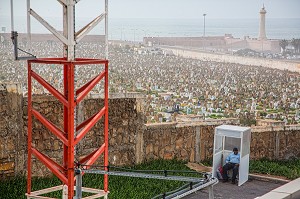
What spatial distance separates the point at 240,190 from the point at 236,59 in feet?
200

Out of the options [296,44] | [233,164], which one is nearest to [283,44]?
[296,44]

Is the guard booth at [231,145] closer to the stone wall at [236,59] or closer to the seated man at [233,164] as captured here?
the seated man at [233,164]

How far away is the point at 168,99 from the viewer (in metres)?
29.6

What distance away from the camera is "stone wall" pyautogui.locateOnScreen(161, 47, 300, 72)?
56209 mm

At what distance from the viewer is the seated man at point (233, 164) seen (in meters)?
10.3

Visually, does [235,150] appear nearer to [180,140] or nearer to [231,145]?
[231,145]

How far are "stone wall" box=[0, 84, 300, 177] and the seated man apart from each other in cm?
132

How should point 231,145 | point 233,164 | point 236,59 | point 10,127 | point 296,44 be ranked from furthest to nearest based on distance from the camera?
point 296,44
point 236,59
point 231,145
point 233,164
point 10,127

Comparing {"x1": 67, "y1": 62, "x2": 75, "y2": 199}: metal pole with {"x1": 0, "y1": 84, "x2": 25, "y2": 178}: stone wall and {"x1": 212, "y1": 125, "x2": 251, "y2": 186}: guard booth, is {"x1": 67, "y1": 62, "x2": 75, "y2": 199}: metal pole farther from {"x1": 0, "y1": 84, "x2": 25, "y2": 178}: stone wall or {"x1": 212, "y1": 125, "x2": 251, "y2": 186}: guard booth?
{"x1": 212, "y1": 125, "x2": 251, "y2": 186}: guard booth

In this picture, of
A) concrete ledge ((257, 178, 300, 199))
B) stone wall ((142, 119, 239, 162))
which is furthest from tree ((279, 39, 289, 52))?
concrete ledge ((257, 178, 300, 199))

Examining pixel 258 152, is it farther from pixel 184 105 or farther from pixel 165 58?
pixel 165 58

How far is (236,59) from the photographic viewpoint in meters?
69.7

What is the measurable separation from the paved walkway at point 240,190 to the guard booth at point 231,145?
0.61 ft

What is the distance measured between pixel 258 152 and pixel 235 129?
2.10 metres
